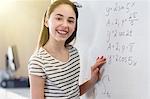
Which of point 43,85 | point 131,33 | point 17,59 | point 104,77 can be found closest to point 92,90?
point 104,77

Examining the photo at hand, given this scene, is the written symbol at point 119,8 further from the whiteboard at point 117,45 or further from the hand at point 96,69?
the hand at point 96,69

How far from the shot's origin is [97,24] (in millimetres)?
1359

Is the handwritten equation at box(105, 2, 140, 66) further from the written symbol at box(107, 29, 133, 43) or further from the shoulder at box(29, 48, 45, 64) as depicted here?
the shoulder at box(29, 48, 45, 64)

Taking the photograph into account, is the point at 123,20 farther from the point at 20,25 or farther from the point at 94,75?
the point at 20,25

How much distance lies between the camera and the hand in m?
1.33

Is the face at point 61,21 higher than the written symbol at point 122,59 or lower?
higher

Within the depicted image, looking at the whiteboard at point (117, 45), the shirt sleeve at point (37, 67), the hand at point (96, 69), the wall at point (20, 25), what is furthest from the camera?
the wall at point (20, 25)

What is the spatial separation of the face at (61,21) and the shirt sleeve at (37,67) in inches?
4.7

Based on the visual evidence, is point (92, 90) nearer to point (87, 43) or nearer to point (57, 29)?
point (87, 43)

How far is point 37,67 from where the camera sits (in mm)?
1230

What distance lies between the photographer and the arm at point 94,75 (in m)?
1.33

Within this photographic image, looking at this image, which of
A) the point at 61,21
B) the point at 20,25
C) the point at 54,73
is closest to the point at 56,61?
the point at 54,73

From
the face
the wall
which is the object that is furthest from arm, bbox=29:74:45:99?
the wall

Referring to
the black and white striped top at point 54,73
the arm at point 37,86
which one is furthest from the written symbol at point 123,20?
the arm at point 37,86
